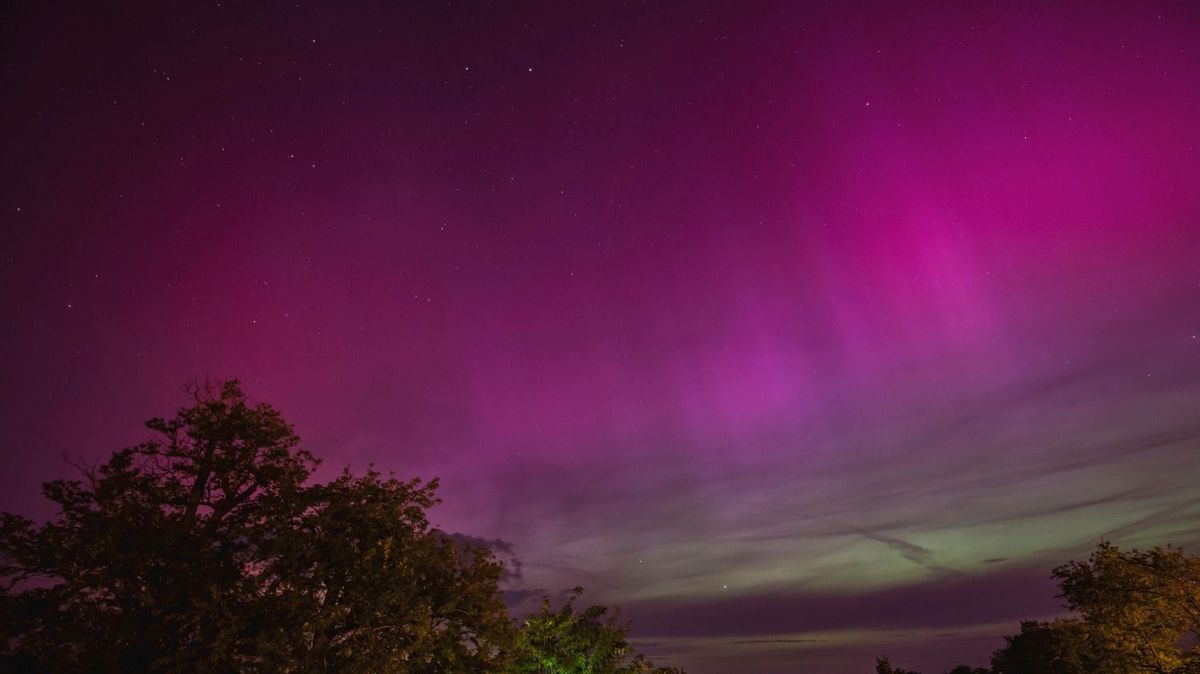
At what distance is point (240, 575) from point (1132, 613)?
48.9 m

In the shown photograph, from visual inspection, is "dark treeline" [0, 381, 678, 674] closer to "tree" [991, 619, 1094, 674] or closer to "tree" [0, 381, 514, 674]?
"tree" [0, 381, 514, 674]

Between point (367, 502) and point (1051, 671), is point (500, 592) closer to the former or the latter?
point (367, 502)

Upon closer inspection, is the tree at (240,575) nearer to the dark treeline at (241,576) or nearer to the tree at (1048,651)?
the dark treeline at (241,576)

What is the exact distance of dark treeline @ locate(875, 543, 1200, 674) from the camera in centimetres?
3762

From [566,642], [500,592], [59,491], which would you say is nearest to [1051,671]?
[566,642]

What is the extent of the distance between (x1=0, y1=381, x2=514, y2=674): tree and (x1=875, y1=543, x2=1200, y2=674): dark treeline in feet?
126

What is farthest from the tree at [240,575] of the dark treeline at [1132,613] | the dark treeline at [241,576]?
the dark treeline at [1132,613]

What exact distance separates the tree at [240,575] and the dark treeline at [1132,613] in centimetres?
3839

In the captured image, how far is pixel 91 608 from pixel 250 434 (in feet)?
24.8

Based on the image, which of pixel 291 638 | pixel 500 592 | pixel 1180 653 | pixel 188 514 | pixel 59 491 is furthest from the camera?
pixel 1180 653

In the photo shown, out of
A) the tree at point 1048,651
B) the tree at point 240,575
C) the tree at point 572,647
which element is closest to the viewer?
the tree at point 240,575

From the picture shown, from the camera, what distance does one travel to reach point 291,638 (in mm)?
20344

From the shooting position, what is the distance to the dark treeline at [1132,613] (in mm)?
37625

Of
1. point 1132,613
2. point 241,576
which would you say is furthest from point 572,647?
point 1132,613
